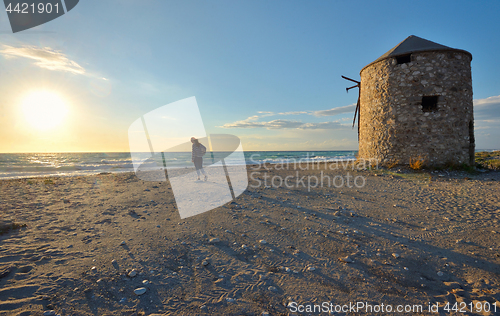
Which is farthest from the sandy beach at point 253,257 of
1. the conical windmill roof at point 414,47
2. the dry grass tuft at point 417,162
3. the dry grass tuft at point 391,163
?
the conical windmill roof at point 414,47

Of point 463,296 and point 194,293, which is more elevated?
point 194,293

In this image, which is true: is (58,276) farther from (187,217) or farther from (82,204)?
(82,204)

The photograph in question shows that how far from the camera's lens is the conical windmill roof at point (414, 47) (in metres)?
9.49

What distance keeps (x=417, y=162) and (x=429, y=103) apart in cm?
305

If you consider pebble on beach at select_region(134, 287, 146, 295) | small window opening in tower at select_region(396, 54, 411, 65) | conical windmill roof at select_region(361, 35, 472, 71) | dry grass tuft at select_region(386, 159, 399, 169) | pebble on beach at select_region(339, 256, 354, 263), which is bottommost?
pebble on beach at select_region(339, 256, 354, 263)

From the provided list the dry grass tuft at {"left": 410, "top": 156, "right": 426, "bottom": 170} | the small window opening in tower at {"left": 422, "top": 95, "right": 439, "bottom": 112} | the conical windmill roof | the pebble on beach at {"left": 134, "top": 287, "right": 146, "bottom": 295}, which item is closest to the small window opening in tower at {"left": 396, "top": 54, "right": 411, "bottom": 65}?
the conical windmill roof

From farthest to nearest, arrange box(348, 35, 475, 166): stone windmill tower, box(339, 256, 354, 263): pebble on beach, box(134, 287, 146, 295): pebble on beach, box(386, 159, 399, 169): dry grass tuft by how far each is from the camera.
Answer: box(386, 159, 399, 169): dry grass tuft → box(348, 35, 475, 166): stone windmill tower → box(339, 256, 354, 263): pebble on beach → box(134, 287, 146, 295): pebble on beach

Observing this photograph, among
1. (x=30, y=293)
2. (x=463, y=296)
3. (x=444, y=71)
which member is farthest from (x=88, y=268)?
(x=444, y=71)

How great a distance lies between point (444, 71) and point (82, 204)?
15.3m

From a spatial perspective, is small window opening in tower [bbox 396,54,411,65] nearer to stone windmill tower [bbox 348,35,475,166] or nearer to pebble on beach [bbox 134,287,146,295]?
stone windmill tower [bbox 348,35,475,166]

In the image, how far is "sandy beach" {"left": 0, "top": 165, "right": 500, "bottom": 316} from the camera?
8.21 ft

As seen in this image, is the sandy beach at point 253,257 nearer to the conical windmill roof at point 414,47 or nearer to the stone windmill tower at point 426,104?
the stone windmill tower at point 426,104

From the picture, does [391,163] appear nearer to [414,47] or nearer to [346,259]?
[414,47]

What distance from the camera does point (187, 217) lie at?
17.1 feet
